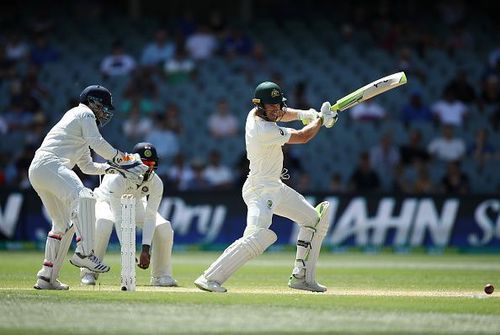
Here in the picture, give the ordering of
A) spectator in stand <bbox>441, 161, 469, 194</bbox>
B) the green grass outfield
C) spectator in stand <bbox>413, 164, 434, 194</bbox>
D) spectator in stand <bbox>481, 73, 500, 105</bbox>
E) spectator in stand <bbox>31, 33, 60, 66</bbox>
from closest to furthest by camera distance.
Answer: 1. the green grass outfield
2. spectator in stand <bbox>441, 161, 469, 194</bbox>
3. spectator in stand <bbox>413, 164, 434, 194</bbox>
4. spectator in stand <bbox>481, 73, 500, 105</bbox>
5. spectator in stand <bbox>31, 33, 60, 66</bbox>

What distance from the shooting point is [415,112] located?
61.3ft

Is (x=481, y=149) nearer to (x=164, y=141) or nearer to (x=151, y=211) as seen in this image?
(x=164, y=141)

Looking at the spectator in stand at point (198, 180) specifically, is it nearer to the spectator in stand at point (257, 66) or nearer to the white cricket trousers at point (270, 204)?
the spectator in stand at point (257, 66)

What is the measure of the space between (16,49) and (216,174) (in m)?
4.92

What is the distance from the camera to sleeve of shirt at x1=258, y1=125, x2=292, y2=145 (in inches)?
373

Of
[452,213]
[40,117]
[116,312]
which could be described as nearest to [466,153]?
[452,213]


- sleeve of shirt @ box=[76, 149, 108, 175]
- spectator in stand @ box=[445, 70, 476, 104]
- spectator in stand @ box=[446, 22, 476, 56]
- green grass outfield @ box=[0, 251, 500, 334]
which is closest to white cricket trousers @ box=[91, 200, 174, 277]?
green grass outfield @ box=[0, 251, 500, 334]

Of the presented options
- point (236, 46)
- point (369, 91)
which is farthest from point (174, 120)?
point (369, 91)

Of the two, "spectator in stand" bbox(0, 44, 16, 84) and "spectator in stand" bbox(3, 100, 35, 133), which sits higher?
"spectator in stand" bbox(0, 44, 16, 84)

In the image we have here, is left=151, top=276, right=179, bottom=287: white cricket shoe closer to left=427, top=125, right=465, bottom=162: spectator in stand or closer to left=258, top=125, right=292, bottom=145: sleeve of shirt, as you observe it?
left=258, top=125, right=292, bottom=145: sleeve of shirt

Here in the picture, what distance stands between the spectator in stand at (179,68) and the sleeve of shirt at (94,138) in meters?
10.1

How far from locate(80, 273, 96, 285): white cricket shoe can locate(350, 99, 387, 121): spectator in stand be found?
912 cm

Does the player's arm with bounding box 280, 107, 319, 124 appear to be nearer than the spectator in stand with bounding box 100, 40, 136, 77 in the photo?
Yes

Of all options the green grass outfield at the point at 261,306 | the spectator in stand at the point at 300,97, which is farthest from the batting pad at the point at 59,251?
the spectator in stand at the point at 300,97
